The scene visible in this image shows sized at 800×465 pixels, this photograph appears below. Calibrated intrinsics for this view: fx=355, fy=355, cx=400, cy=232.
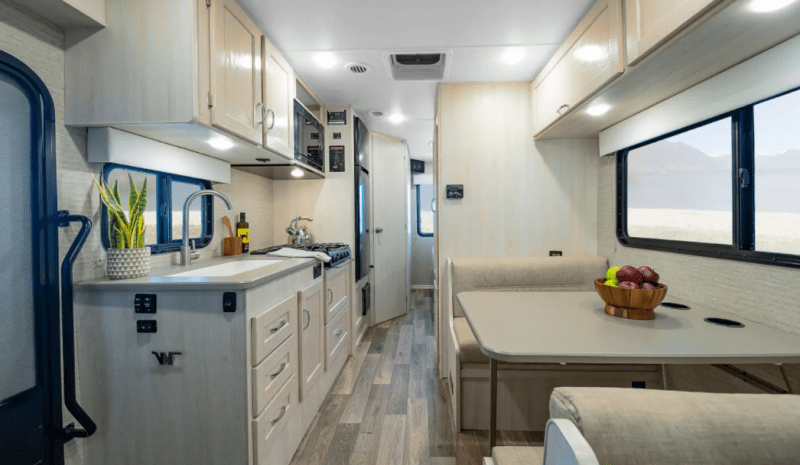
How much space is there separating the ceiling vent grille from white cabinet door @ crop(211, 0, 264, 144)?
679 mm

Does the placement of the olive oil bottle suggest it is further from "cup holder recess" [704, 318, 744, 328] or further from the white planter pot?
"cup holder recess" [704, 318, 744, 328]

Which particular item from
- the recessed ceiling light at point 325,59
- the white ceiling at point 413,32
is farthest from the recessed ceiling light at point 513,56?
the recessed ceiling light at point 325,59

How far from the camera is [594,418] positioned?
1.61 ft

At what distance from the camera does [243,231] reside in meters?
2.53

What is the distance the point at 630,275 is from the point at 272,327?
150 centimetres

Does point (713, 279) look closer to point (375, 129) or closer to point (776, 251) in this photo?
point (776, 251)

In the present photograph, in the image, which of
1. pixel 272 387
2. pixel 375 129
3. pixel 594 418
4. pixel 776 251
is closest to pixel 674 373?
pixel 776 251

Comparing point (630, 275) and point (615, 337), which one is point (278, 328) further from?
point (630, 275)

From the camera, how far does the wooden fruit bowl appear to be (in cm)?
132

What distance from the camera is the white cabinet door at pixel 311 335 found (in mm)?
1948

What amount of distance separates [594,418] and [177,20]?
5.87 ft

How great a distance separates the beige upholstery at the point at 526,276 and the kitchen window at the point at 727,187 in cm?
36

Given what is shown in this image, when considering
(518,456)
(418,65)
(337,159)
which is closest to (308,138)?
(337,159)

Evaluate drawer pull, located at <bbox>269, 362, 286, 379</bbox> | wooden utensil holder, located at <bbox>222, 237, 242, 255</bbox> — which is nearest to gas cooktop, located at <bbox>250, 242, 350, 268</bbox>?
wooden utensil holder, located at <bbox>222, 237, 242, 255</bbox>
